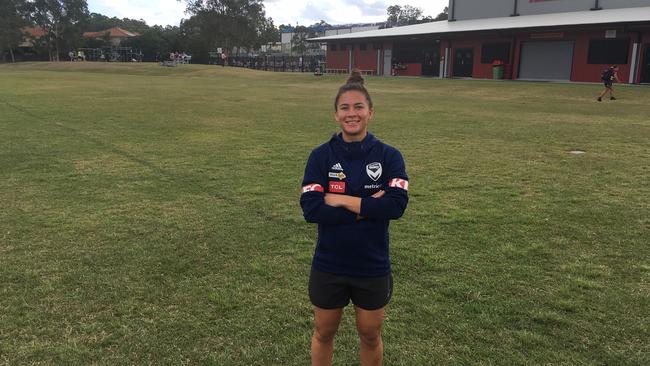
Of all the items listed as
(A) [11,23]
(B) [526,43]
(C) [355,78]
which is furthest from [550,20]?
(A) [11,23]

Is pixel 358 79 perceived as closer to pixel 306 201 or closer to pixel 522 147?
pixel 306 201

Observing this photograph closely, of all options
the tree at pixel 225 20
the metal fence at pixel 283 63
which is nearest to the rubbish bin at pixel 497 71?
the metal fence at pixel 283 63

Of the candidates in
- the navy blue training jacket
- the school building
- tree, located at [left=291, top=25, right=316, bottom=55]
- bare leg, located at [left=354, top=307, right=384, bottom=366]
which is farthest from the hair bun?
tree, located at [left=291, top=25, right=316, bottom=55]

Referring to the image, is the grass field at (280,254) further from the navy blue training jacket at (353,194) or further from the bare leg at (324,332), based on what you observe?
the navy blue training jacket at (353,194)

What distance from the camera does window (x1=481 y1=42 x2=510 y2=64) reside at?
39031mm

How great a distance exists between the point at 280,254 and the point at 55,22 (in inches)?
3752

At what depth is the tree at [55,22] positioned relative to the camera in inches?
3324

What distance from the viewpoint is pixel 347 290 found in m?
2.72

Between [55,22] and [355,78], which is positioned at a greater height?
[55,22]

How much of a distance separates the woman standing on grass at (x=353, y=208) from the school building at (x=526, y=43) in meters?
32.0

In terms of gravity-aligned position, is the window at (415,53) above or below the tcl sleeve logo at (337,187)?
above

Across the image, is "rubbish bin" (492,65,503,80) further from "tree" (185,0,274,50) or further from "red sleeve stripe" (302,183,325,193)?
"tree" (185,0,274,50)

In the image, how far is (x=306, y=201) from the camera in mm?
2652

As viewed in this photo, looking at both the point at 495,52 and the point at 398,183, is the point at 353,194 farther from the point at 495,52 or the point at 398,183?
the point at 495,52
